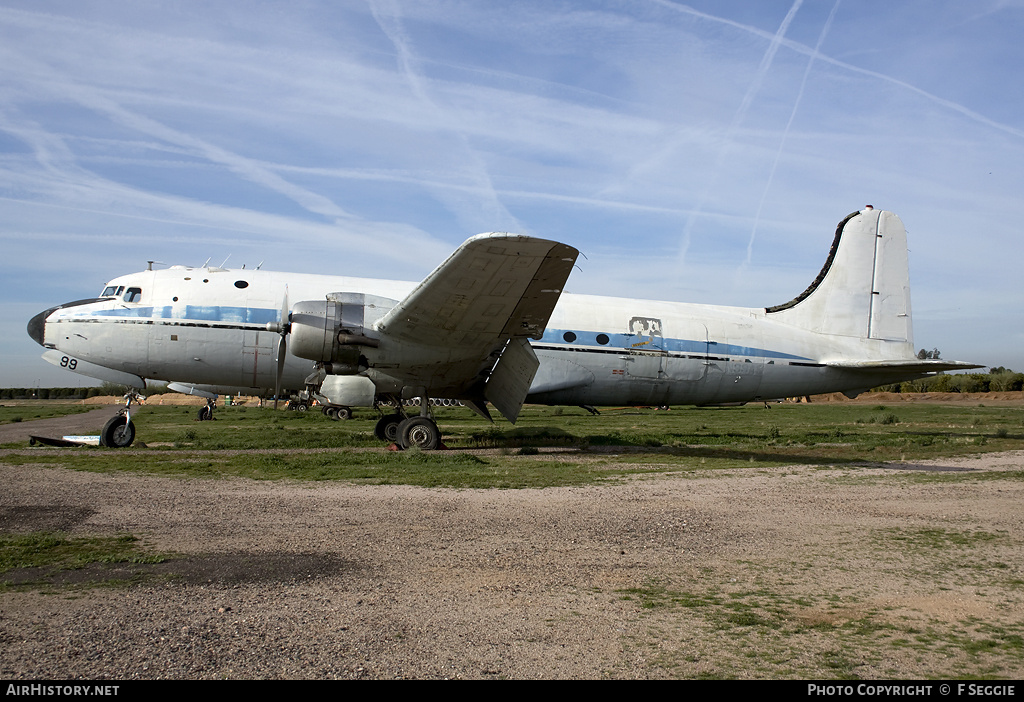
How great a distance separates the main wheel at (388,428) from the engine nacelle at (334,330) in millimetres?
4214

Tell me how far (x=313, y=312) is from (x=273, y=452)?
126 inches

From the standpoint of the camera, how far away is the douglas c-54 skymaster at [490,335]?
1290cm

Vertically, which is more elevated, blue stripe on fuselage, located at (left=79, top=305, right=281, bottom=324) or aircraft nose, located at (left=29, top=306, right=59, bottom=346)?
blue stripe on fuselage, located at (left=79, top=305, right=281, bottom=324)

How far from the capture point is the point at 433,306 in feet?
40.9

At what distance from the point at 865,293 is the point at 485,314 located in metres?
11.5

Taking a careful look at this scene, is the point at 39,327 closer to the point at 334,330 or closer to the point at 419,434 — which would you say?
the point at 334,330

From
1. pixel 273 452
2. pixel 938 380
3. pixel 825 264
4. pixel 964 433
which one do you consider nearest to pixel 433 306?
pixel 273 452

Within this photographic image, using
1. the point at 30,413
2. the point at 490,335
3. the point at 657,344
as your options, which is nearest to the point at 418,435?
the point at 490,335

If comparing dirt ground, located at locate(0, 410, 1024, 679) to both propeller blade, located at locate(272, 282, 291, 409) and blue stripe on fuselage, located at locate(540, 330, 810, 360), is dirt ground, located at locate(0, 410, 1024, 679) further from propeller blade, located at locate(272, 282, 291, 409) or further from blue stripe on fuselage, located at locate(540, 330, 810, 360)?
blue stripe on fuselage, located at locate(540, 330, 810, 360)

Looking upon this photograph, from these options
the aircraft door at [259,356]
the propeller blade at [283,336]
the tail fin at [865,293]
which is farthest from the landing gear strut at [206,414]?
the tail fin at [865,293]

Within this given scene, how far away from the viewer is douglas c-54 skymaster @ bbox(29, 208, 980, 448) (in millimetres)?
12898

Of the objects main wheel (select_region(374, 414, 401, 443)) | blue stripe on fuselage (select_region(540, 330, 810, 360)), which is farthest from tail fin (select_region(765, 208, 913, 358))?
main wheel (select_region(374, 414, 401, 443))

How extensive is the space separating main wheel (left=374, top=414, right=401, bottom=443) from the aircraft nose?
7.64 m
